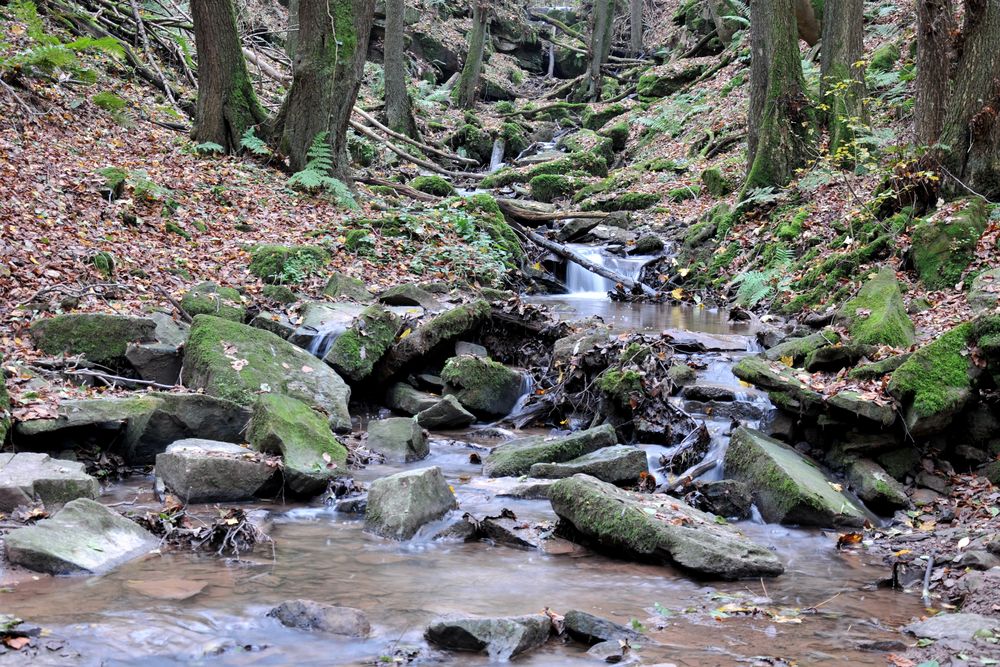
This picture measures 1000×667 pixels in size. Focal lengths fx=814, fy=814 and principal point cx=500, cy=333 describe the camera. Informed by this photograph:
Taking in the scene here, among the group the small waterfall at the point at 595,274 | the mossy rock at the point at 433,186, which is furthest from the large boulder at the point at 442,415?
the mossy rock at the point at 433,186

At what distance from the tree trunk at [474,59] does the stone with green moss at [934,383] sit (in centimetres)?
2288

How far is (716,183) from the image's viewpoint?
1777 cm

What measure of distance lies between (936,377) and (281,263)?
815cm

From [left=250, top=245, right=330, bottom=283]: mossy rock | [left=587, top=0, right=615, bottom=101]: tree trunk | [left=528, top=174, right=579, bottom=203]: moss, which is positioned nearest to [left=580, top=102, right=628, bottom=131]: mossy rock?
[left=587, top=0, right=615, bottom=101]: tree trunk

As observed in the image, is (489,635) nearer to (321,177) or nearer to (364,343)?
(364,343)

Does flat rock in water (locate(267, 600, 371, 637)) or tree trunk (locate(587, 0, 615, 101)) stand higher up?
tree trunk (locate(587, 0, 615, 101))

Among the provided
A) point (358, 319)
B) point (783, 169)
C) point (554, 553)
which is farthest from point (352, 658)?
point (783, 169)

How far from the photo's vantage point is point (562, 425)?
8.81m

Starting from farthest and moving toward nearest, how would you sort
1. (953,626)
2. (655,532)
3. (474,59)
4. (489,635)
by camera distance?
(474,59), (655,532), (953,626), (489,635)

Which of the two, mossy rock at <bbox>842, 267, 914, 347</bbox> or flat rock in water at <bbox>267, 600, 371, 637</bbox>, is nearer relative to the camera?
flat rock in water at <bbox>267, 600, 371, 637</bbox>

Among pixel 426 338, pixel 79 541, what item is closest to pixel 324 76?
pixel 426 338

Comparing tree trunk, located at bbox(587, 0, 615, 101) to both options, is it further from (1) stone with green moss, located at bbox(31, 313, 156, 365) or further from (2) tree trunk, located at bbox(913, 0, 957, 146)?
(1) stone with green moss, located at bbox(31, 313, 156, 365)

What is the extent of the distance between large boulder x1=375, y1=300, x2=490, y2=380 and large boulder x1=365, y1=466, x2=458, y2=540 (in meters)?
3.29

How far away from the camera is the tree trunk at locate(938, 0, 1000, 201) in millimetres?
9508
